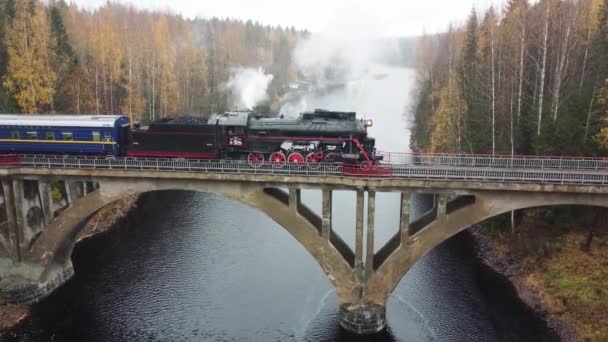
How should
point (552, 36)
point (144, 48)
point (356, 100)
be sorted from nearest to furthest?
1. point (552, 36)
2. point (144, 48)
3. point (356, 100)

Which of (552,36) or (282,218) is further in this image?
(552,36)

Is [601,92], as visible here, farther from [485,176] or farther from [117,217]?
[117,217]

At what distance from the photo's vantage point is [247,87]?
10769cm

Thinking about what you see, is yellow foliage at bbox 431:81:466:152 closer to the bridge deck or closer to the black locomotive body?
the black locomotive body

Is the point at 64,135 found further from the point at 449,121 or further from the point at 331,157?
the point at 449,121

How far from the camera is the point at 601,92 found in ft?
117

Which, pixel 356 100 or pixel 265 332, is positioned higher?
pixel 356 100

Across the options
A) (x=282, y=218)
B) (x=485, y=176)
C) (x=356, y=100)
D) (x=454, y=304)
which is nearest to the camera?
(x=485, y=176)

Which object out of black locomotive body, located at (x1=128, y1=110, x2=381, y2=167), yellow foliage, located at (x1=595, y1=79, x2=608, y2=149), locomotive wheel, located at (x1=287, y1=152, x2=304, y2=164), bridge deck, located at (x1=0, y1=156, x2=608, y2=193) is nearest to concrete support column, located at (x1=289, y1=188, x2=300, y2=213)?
bridge deck, located at (x1=0, y1=156, x2=608, y2=193)

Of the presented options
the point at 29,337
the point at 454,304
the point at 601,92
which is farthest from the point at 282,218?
the point at 601,92

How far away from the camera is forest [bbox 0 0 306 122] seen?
48.0 meters

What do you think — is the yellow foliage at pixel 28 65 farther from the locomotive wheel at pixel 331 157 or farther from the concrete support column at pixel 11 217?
the locomotive wheel at pixel 331 157

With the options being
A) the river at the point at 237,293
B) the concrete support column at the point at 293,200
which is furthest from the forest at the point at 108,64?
the concrete support column at the point at 293,200

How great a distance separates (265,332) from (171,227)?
68.8ft
